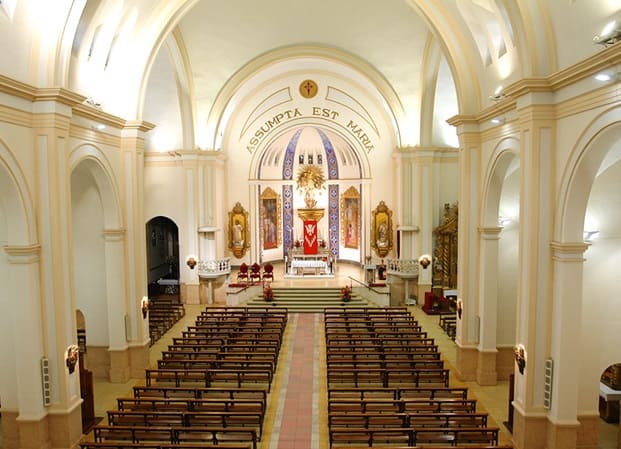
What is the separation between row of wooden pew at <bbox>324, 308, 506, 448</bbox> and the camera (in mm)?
9516

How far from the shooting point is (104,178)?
12.3m

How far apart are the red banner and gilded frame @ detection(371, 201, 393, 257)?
427 centimetres

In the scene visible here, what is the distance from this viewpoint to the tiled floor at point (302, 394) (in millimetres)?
10273

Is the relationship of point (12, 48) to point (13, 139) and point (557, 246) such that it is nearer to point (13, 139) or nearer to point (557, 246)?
point (13, 139)

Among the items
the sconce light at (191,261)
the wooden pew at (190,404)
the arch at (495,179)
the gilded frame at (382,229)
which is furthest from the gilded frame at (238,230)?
the arch at (495,179)

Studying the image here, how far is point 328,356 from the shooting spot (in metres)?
13.5

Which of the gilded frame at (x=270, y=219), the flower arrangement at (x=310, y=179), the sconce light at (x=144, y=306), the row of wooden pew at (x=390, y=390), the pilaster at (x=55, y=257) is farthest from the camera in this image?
the gilded frame at (x=270, y=219)

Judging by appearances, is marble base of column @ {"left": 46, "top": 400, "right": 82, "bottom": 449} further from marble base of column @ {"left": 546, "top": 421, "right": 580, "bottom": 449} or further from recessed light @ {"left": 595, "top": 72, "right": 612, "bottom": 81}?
recessed light @ {"left": 595, "top": 72, "right": 612, "bottom": 81}

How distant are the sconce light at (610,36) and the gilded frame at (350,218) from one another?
2084 centimetres

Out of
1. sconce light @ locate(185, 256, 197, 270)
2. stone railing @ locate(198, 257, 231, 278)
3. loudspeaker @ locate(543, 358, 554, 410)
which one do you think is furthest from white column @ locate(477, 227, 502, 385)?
sconce light @ locate(185, 256, 197, 270)

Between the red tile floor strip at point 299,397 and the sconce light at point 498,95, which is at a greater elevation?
the sconce light at point 498,95

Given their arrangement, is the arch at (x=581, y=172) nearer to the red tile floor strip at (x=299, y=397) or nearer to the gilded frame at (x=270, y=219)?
the red tile floor strip at (x=299, y=397)

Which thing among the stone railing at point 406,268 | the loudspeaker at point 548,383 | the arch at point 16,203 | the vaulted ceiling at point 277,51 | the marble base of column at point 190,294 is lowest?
the marble base of column at point 190,294

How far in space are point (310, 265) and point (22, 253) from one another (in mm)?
17197
